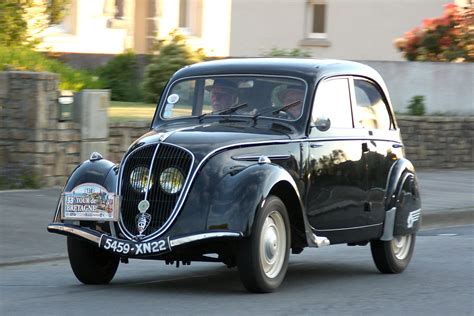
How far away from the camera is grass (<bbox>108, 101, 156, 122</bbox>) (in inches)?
675

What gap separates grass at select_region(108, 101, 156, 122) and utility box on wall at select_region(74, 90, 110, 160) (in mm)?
1413

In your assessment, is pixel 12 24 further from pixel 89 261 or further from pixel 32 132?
pixel 89 261

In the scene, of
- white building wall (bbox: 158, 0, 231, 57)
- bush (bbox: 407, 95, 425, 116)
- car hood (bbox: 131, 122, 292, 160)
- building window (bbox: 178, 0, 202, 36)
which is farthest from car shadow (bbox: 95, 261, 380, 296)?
building window (bbox: 178, 0, 202, 36)

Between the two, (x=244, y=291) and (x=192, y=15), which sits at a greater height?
(x=192, y=15)

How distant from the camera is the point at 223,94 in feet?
31.9

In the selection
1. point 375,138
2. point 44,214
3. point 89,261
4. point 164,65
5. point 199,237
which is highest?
point 375,138

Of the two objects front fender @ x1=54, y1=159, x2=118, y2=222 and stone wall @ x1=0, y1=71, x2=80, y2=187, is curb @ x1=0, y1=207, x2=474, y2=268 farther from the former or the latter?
front fender @ x1=54, y1=159, x2=118, y2=222

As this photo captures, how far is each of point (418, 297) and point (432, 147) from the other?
41.0 feet

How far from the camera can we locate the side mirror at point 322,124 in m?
9.47

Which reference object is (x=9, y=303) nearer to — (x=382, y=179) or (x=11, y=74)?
(x=382, y=179)

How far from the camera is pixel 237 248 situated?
8367 millimetres

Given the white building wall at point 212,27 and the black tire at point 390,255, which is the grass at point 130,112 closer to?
the black tire at point 390,255

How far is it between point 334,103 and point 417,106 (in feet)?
40.5

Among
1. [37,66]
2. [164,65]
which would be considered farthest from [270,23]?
[37,66]
